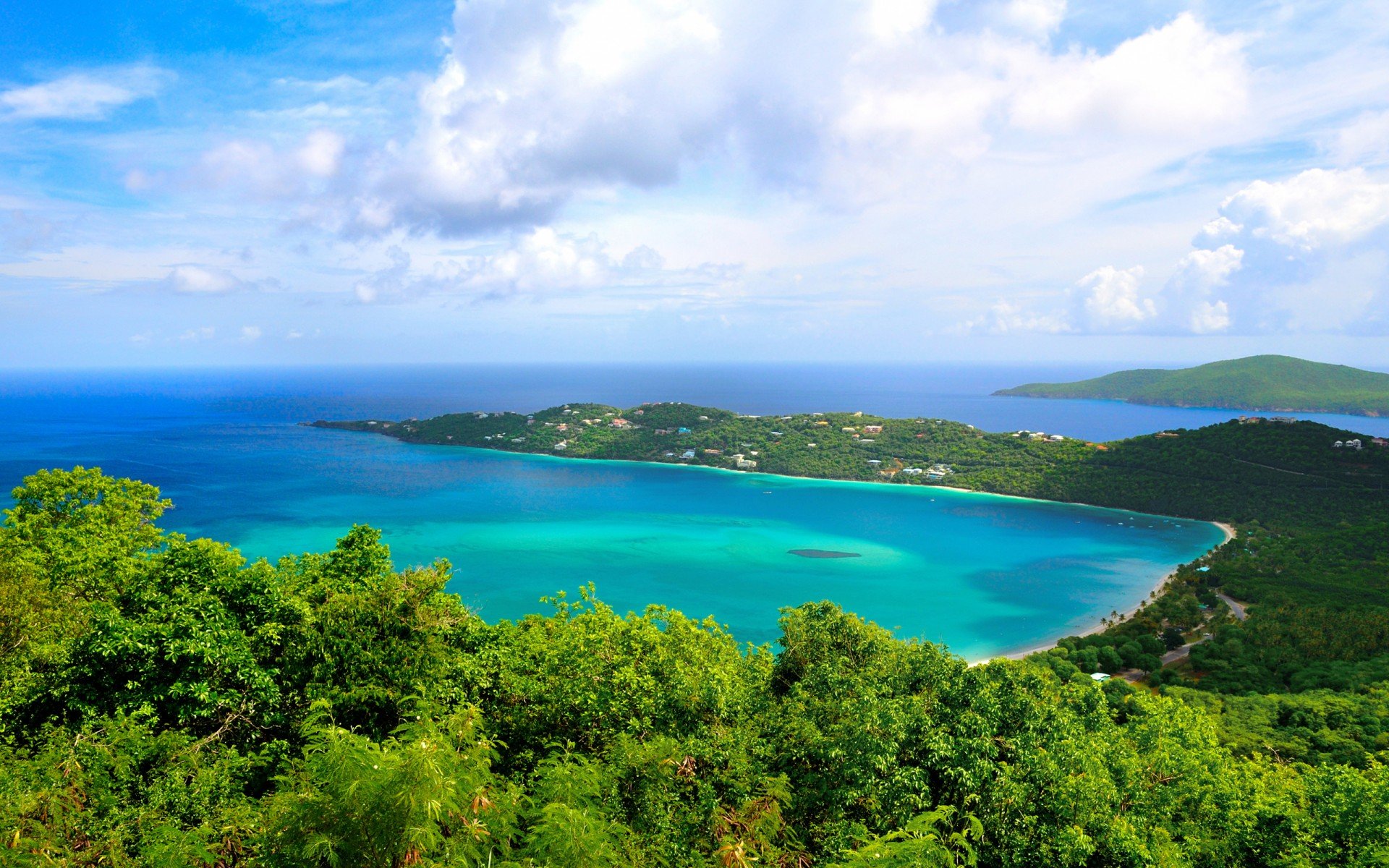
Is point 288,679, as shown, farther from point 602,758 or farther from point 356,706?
point 602,758

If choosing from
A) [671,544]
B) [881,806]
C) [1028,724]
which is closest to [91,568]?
[881,806]

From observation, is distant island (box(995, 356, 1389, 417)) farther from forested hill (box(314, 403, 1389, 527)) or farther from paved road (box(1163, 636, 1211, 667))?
paved road (box(1163, 636, 1211, 667))

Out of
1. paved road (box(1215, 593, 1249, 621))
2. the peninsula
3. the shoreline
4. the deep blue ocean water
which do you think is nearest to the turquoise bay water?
the deep blue ocean water

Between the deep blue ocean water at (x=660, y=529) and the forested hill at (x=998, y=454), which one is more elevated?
the forested hill at (x=998, y=454)

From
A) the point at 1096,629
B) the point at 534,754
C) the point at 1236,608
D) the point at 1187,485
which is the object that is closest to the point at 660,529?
the point at 1096,629

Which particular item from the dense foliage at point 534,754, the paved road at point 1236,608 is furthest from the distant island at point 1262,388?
the dense foliage at point 534,754

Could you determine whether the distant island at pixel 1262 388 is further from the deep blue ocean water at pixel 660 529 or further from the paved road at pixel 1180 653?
the paved road at pixel 1180 653

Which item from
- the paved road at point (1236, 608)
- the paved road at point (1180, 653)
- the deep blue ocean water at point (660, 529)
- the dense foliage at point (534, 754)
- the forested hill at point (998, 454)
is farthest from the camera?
the forested hill at point (998, 454)
